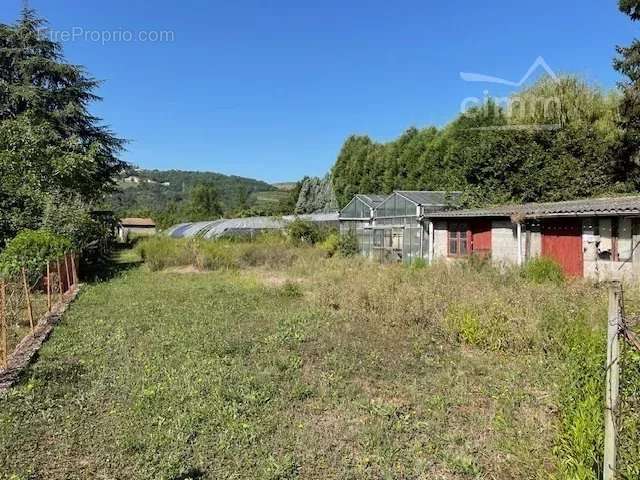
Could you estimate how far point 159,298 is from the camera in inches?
436

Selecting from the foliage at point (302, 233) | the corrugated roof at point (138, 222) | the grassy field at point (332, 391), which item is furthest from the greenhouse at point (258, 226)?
the corrugated roof at point (138, 222)

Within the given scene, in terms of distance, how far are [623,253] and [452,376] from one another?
8.68 metres

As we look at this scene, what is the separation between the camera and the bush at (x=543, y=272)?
36.8 ft

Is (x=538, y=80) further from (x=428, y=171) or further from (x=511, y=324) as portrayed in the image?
(x=511, y=324)

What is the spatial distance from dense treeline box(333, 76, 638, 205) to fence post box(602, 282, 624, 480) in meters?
17.8

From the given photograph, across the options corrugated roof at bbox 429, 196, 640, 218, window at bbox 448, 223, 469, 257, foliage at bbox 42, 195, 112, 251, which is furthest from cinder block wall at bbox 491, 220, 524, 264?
foliage at bbox 42, 195, 112, 251

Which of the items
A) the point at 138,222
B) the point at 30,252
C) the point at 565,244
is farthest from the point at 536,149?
the point at 138,222

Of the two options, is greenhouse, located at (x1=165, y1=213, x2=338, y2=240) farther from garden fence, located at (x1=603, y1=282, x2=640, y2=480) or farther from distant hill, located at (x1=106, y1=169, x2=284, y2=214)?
distant hill, located at (x1=106, y1=169, x2=284, y2=214)

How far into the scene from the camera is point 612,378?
2.46 m

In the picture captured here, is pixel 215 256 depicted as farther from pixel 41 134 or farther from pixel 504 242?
pixel 504 242

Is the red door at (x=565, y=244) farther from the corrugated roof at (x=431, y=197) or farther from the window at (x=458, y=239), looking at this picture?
the corrugated roof at (x=431, y=197)

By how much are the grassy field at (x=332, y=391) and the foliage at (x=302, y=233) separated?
14.5 m

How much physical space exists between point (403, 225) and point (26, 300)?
46.4 feet

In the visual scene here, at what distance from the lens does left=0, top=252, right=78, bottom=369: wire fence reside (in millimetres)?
6156
